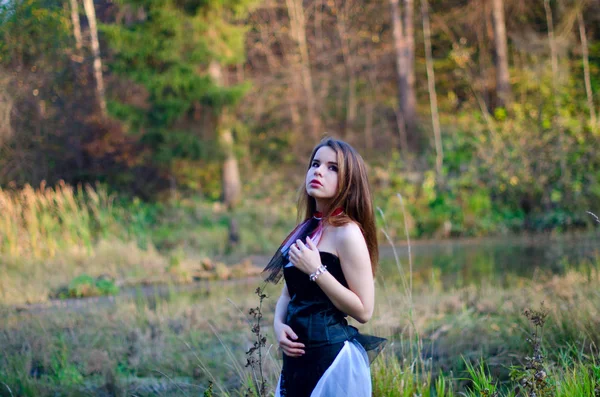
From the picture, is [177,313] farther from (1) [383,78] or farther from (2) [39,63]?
(1) [383,78]

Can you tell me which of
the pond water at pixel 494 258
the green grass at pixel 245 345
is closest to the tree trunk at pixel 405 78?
the pond water at pixel 494 258

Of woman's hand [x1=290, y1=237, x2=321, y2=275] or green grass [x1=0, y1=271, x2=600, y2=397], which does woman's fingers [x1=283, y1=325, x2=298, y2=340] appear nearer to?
woman's hand [x1=290, y1=237, x2=321, y2=275]

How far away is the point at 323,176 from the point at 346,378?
828mm

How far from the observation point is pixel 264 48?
18422mm

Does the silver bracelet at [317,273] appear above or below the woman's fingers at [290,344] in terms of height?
above

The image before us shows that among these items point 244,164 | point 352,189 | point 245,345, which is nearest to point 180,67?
point 244,164

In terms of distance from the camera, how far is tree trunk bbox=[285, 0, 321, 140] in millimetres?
17016

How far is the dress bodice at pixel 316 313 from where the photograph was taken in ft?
8.23

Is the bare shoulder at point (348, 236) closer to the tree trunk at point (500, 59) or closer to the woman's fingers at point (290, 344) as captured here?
the woman's fingers at point (290, 344)

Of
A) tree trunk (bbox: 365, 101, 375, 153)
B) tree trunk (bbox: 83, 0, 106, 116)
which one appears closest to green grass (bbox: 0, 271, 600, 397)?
tree trunk (bbox: 83, 0, 106, 116)

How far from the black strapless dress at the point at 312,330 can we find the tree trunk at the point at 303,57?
47.2 feet

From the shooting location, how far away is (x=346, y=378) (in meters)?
2.43

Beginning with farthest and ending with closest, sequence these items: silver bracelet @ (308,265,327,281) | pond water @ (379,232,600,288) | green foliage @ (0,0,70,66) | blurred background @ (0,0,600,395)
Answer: pond water @ (379,232,600,288) → green foliage @ (0,0,70,66) → blurred background @ (0,0,600,395) → silver bracelet @ (308,265,327,281)

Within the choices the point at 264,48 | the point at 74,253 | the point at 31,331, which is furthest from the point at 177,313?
the point at 264,48
